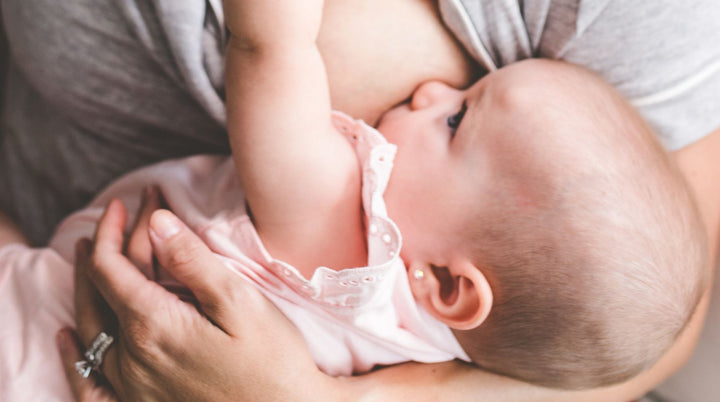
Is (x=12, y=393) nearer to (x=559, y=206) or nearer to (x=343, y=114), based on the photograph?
(x=343, y=114)

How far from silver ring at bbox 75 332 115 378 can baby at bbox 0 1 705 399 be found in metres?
0.07

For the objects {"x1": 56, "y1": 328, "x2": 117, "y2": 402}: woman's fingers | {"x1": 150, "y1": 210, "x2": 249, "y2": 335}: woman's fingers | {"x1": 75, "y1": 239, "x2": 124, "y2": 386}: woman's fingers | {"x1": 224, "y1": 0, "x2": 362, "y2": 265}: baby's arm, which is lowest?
{"x1": 56, "y1": 328, "x2": 117, "y2": 402}: woman's fingers

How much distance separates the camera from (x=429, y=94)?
35.5 inches

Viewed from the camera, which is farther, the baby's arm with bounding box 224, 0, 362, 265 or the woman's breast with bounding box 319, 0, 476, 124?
the woman's breast with bounding box 319, 0, 476, 124

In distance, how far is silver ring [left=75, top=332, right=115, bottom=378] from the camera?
2.92 feet

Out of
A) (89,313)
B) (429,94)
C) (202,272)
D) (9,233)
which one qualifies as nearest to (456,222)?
(429,94)

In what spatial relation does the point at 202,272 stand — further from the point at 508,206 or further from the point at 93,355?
the point at 508,206

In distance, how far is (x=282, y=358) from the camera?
806 millimetres

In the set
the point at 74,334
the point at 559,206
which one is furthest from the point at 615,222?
the point at 74,334

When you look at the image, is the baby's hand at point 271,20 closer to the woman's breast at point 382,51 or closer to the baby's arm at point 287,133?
the baby's arm at point 287,133

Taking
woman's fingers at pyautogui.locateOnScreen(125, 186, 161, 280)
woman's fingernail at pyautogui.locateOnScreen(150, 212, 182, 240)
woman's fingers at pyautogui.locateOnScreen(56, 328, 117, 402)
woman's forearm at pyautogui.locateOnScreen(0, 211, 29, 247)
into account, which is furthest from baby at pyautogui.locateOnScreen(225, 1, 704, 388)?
woman's forearm at pyautogui.locateOnScreen(0, 211, 29, 247)

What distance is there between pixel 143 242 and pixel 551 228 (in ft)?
2.09

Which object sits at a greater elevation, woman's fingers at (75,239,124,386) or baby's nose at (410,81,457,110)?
baby's nose at (410,81,457,110)

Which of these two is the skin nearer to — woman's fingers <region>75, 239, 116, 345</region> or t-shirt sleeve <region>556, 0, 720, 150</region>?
woman's fingers <region>75, 239, 116, 345</region>
